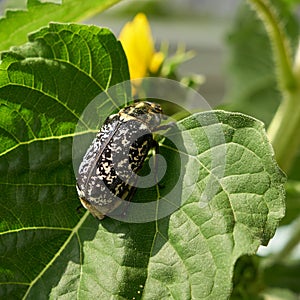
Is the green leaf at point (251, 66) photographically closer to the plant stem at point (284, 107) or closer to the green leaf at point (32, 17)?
the plant stem at point (284, 107)

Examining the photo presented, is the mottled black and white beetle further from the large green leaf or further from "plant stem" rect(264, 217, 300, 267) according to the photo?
"plant stem" rect(264, 217, 300, 267)

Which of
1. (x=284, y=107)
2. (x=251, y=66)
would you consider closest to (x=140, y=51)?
(x=284, y=107)

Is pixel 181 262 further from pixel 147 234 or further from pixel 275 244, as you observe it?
pixel 275 244

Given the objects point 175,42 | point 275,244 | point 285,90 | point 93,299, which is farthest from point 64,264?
point 175,42

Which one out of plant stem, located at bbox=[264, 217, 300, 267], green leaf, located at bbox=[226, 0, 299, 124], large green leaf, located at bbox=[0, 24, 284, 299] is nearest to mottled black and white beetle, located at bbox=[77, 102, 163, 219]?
large green leaf, located at bbox=[0, 24, 284, 299]

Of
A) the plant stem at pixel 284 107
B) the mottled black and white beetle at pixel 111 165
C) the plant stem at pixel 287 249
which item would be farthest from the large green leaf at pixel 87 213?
the plant stem at pixel 287 249
